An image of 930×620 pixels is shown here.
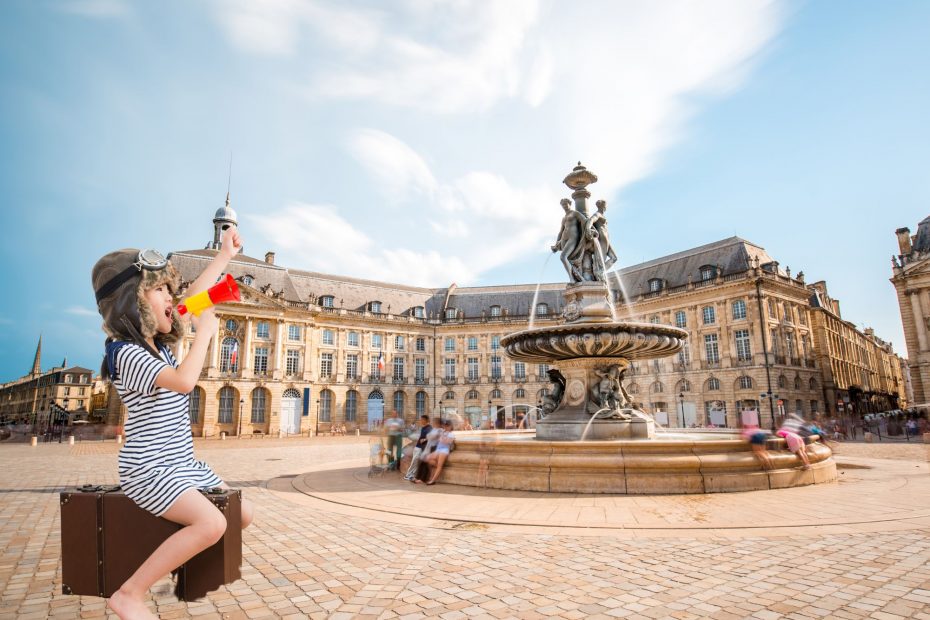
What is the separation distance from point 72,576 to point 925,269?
173ft

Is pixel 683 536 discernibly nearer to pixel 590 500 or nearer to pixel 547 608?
pixel 590 500

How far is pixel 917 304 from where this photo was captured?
40031 mm

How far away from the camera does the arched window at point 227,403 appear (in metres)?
43.7

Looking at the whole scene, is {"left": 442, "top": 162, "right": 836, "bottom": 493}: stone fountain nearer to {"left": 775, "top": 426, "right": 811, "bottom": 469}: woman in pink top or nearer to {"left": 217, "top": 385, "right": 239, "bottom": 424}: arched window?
{"left": 775, "top": 426, "right": 811, "bottom": 469}: woman in pink top

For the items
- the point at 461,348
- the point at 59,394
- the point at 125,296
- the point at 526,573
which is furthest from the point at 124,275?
the point at 59,394

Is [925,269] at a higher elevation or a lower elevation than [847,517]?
higher

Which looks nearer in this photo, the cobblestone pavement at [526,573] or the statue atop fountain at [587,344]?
the cobblestone pavement at [526,573]

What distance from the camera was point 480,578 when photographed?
4.28m

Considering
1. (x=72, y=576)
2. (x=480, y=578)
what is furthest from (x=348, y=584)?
(x=72, y=576)

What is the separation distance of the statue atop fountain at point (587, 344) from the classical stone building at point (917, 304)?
41.2 m

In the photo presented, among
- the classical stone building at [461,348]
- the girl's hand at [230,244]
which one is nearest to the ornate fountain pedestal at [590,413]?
the girl's hand at [230,244]

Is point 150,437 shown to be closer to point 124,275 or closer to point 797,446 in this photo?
point 124,275

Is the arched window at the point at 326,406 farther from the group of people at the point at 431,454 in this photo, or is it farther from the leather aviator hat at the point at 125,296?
the leather aviator hat at the point at 125,296

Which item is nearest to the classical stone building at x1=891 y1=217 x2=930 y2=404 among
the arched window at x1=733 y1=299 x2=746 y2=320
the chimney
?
the chimney
